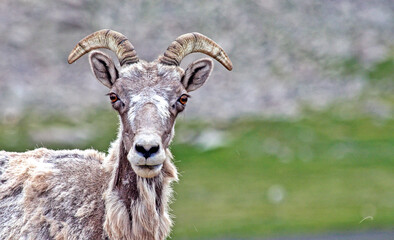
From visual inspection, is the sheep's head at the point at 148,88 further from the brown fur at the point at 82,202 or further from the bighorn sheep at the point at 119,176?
the brown fur at the point at 82,202

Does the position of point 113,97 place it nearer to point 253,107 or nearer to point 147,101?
point 147,101

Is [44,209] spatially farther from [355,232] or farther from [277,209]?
[277,209]

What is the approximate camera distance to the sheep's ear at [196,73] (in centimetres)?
1378

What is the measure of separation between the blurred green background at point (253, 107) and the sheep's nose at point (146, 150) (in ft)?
64.9

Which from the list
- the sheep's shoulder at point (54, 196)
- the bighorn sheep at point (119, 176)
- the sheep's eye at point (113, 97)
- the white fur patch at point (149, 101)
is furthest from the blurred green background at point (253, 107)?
the white fur patch at point (149, 101)

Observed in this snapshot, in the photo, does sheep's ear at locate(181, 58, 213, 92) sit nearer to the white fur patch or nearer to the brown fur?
the white fur patch

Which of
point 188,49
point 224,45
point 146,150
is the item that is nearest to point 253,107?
point 224,45

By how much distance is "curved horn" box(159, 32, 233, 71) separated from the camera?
13734mm

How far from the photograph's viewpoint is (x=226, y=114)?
4891 centimetres

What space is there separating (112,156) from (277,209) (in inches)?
888

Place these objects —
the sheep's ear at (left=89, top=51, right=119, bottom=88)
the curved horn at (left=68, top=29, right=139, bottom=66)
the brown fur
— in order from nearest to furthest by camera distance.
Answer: the brown fur < the sheep's ear at (left=89, top=51, right=119, bottom=88) < the curved horn at (left=68, top=29, right=139, bottom=66)

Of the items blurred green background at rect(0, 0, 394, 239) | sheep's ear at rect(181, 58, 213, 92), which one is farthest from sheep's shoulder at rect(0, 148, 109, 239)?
blurred green background at rect(0, 0, 394, 239)

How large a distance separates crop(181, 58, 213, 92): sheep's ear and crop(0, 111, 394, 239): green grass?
58.1 ft

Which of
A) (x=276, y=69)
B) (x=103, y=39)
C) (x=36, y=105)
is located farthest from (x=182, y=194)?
(x=103, y=39)
